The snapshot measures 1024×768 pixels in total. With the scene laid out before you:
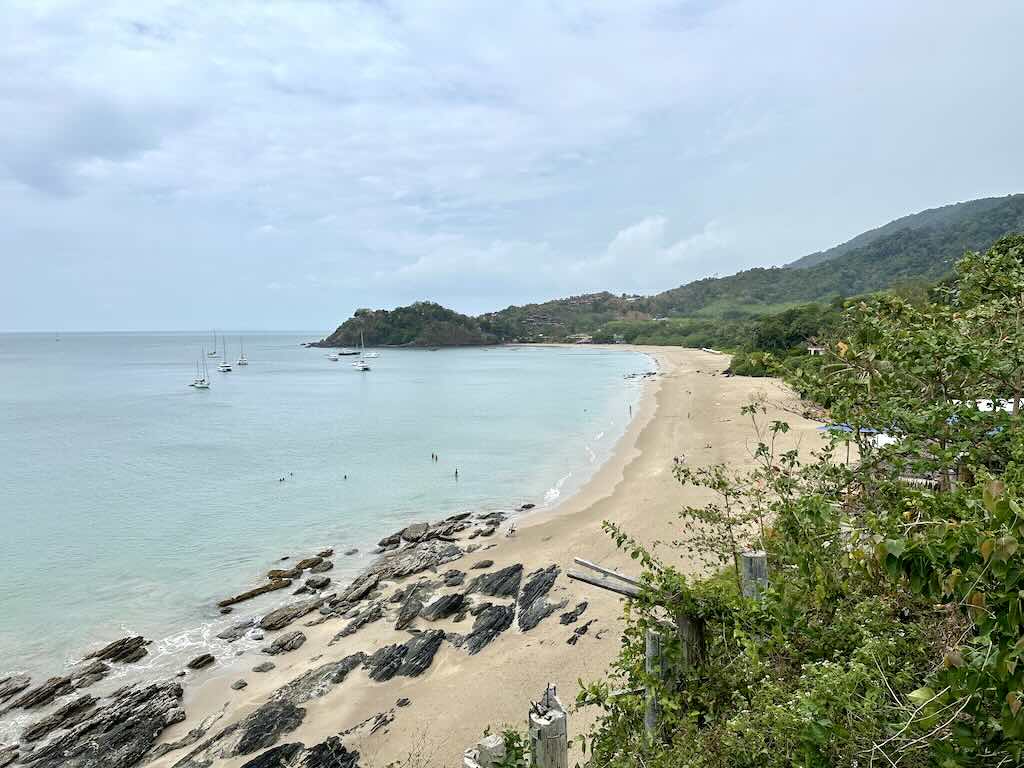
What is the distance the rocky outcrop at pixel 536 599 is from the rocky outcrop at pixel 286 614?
5.64 metres

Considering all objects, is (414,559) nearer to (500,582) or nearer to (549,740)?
(500,582)

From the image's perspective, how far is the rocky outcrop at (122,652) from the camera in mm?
14125

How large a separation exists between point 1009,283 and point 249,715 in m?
13.5

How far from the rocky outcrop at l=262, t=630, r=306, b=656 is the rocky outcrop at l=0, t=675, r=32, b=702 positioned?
196 inches

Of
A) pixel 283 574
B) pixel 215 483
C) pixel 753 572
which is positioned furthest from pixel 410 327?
pixel 753 572

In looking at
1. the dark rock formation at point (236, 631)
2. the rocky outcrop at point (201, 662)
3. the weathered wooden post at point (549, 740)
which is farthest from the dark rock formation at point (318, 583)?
the weathered wooden post at point (549, 740)

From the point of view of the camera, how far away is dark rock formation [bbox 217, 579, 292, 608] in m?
17.0

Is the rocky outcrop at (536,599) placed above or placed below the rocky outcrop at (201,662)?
above

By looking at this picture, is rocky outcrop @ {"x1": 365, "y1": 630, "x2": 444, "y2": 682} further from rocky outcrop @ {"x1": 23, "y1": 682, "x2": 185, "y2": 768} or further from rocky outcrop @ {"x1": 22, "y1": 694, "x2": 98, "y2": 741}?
rocky outcrop @ {"x1": 22, "y1": 694, "x2": 98, "y2": 741}

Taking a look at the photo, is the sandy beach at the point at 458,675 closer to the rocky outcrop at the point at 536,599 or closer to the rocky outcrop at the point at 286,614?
the rocky outcrop at the point at 536,599

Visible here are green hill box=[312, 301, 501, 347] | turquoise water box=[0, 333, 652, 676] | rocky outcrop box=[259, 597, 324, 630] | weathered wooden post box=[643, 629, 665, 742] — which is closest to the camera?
weathered wooden post box=[643, 629, 665, 742]

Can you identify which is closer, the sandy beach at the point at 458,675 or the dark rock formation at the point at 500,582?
the sandy beach at the point at 458,675

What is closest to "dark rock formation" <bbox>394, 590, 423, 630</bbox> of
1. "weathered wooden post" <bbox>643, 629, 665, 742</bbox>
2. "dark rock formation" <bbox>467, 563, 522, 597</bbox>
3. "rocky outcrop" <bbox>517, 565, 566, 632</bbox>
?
"dark rock formation" <bbox>467, 563, 522, 597</bbox>

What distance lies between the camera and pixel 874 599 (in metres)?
4.30
